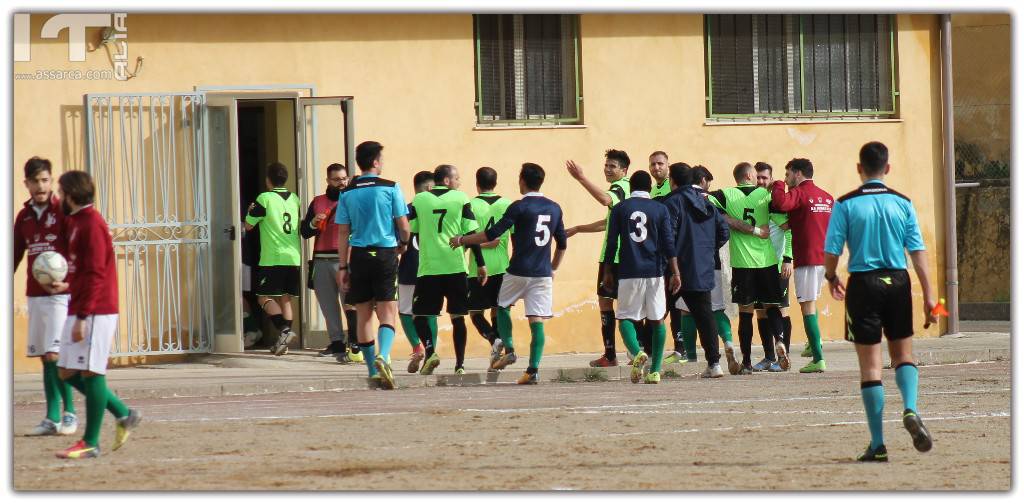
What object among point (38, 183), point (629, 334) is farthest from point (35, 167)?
point (629, 334)

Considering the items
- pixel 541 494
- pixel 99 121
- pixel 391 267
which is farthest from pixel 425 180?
pixel 541 494

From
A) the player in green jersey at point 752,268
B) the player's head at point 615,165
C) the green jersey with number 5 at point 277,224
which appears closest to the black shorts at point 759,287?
the player in green jersey at point 752,268

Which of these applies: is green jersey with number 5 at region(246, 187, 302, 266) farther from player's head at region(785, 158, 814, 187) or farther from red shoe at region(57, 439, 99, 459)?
red shoe at region(57, 439, 99, 459)

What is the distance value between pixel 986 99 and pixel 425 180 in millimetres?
10494

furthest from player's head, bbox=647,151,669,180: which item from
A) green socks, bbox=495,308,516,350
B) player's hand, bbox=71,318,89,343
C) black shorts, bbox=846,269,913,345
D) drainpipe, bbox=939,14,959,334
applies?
player's hand, bbox=71,318,89,343

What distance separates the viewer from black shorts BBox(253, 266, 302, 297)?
17.0 metres

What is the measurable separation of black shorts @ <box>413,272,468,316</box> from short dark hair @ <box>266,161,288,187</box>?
245 cm

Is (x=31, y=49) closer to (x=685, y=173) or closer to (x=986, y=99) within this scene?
(x=685, y=173)

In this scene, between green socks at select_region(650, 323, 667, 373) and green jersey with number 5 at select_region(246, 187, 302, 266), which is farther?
green jersey with number 5 at select_region(246, 187, 302, 266)

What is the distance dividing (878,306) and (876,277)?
167 mm

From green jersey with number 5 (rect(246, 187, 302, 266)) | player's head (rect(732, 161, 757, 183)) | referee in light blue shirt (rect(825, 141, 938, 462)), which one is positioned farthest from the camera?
green jersey with number 5 (rect(246, 187, 302, 266))

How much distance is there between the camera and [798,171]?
15.6 m

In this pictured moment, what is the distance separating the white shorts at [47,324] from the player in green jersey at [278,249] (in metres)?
5.97

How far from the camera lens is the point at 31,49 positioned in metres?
16.7
